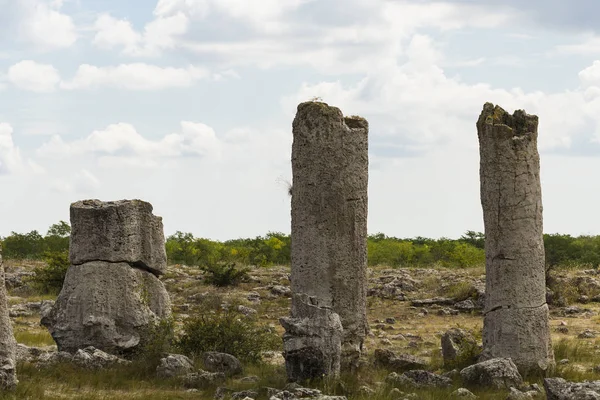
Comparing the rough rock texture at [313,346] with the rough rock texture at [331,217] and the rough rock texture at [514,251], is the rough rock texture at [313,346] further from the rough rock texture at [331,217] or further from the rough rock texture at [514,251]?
the rough rock texture at [514,251]

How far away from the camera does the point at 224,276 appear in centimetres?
2695

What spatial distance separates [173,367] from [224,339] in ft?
6.59

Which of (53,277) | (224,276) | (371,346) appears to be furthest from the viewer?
(224,276)

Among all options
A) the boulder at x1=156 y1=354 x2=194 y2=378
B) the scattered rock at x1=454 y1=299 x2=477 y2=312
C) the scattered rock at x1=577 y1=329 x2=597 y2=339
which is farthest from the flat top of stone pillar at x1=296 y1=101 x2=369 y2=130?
the scattered rock at x1=454 y1=299 x2=477 y2=312

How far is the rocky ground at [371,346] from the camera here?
1290 cm

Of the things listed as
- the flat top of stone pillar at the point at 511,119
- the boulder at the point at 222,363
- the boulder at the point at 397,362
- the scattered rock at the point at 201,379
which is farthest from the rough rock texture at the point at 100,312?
the flat top of stone pillar at the point at 511,119

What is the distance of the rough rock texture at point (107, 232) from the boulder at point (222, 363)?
8.01 feet

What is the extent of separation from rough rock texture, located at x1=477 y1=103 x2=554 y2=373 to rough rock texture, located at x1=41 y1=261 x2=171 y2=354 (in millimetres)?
5442

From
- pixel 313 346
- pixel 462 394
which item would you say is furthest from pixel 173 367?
pixel 462 394

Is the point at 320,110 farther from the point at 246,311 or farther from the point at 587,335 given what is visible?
the point at 246,311

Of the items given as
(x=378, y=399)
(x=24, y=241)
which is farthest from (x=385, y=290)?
(x=24, y=241)

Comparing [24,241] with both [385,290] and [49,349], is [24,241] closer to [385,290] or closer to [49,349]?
[385,290]

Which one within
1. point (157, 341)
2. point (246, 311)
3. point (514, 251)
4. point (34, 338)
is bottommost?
point (34, 338)

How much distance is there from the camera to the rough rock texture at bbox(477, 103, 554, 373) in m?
14.6
